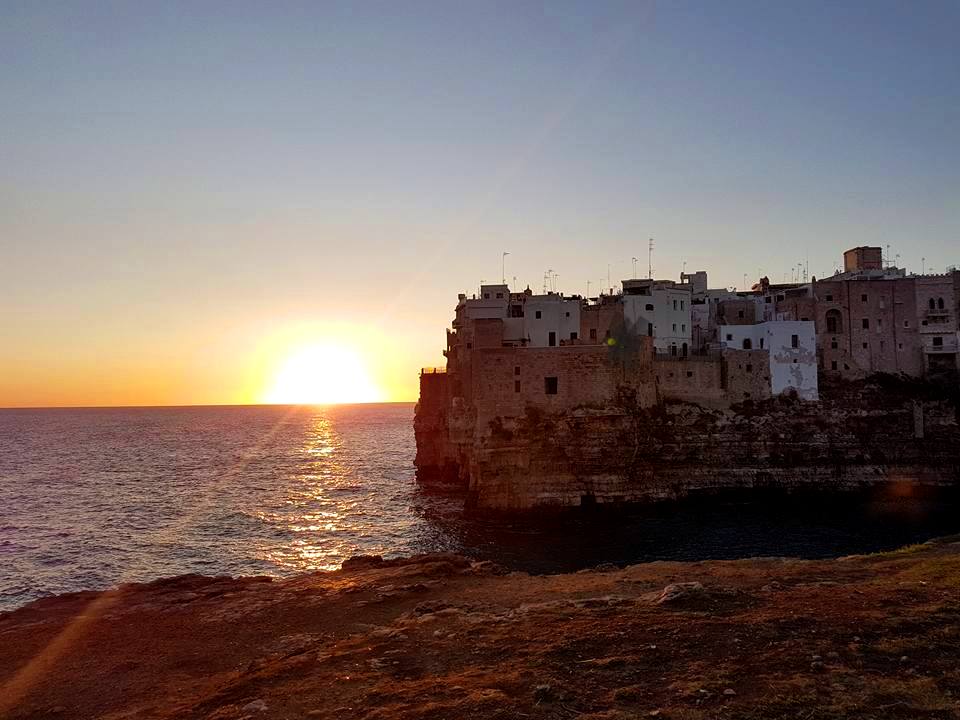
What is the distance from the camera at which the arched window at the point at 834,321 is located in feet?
211

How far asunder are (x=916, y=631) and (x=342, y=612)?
56.6 ft

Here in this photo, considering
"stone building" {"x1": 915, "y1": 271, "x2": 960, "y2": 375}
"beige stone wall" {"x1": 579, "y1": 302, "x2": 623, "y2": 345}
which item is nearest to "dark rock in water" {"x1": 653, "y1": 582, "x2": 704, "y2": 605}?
"beige stone wall" {"x1": 579, "y1": 302, "x2": 623, "y2": 345}

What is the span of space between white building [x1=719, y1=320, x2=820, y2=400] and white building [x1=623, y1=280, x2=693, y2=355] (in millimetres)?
7178

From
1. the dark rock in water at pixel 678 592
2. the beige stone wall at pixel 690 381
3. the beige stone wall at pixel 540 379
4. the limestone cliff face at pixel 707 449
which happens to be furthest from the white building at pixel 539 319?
the dark rock in water at pixel 678 592

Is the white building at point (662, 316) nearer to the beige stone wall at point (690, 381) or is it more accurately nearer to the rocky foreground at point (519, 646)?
the beige stone wall at point (690, 381)

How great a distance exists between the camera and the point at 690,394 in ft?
195

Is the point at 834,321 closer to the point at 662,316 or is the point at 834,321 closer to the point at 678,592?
the point at 662,316

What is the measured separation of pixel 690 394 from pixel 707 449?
5486mm

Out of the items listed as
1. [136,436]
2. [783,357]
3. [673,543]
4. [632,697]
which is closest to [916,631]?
[632,697]

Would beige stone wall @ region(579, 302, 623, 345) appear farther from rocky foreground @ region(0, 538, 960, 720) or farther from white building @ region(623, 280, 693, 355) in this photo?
rocky foreground @ region(0, 538, 960, 720)

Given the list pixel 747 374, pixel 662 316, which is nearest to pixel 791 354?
pixel 747 374

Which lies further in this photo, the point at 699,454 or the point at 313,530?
the point at 699,454

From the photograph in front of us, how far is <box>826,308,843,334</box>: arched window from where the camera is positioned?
6425 centimetres

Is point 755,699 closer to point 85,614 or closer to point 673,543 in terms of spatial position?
point 85,614
